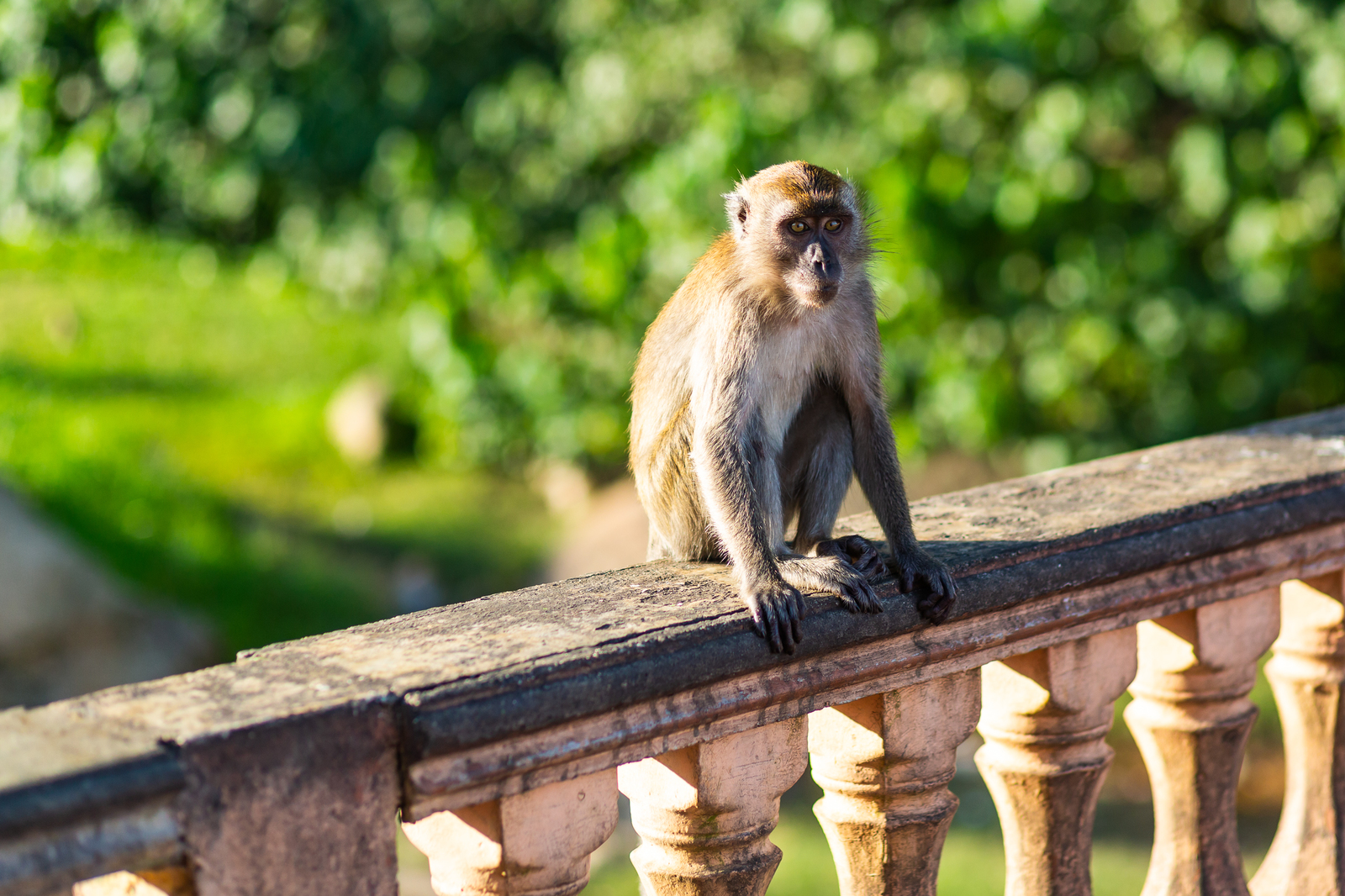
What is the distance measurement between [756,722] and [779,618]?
0.13m

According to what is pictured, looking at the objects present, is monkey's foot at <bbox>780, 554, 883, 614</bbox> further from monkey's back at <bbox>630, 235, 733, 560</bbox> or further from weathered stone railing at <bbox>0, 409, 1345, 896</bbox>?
monkey's back at <bbox>630, 235, 733, 560</bbox>

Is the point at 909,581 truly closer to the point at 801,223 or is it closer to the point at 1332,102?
the point at 801,223

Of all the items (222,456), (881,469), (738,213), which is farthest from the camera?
(222,456)

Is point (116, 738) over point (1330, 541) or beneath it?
beneath

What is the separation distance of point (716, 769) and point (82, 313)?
785 cm

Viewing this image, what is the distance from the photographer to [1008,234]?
5352 millimetres

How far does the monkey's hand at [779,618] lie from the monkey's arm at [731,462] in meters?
0.35

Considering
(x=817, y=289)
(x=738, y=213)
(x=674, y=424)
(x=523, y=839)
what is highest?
(x=738, y=213)

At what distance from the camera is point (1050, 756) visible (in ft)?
6.43

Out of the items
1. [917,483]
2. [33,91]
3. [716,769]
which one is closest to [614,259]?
[917,483]

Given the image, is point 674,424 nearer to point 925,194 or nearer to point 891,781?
point 891,781

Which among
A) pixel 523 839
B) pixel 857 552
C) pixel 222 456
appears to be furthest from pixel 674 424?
pixel 222 456

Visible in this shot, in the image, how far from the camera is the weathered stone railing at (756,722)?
1.27 meters

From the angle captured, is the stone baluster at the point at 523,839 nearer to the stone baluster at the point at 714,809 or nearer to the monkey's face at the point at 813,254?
the stone baluster at the point at 714,809
